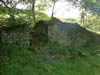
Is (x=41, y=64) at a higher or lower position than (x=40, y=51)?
lower

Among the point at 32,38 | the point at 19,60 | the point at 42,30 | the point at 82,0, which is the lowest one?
the point at 19,60

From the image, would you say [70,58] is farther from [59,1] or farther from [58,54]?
[59,1]

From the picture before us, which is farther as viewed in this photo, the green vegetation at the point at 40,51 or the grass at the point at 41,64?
the green vegetation at the point at 40,51

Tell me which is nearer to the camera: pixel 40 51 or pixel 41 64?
pixel 41 64

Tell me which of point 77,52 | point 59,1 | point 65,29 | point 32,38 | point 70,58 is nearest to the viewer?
point 70,58

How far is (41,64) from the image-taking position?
3.49 meters

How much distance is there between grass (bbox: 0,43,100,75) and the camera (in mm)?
3119

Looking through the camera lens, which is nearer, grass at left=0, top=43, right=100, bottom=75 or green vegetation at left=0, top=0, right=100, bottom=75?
grass at left=0, top=43, right=100, bottom=75

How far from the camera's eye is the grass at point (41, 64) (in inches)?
123

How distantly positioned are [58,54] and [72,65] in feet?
2.76

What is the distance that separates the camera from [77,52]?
16.0 feet

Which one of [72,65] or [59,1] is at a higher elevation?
[59,1]

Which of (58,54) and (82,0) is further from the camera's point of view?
(82,0)

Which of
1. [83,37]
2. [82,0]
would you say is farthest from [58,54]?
[82,0]
